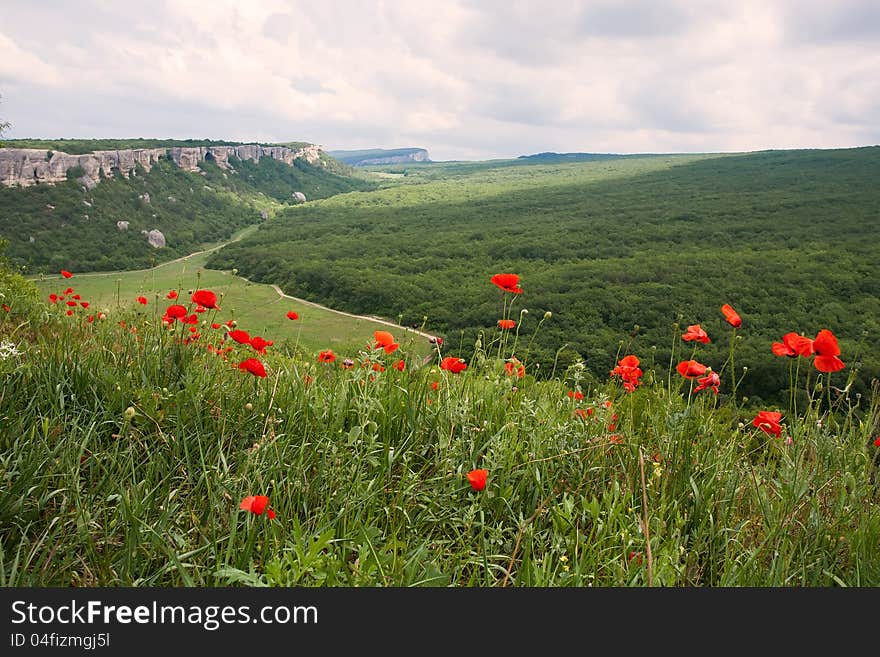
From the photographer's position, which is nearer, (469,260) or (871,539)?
(871,539)

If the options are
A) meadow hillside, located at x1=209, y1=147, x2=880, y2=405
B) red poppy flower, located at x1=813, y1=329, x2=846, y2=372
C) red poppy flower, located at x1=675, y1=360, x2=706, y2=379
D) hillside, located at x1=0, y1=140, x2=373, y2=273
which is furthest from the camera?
hillside, located at x1=0, y1=140, x2=373, y2=273

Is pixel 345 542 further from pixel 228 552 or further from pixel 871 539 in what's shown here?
pixel 871 539

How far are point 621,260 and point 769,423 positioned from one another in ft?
221

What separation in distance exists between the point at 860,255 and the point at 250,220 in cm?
10760

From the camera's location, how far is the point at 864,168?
→ 399 feet

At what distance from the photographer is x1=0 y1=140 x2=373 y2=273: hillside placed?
70.4 metres

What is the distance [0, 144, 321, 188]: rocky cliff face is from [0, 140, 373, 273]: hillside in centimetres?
29

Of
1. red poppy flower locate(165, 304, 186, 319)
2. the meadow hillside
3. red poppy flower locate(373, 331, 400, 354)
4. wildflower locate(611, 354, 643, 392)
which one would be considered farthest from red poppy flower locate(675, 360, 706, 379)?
red poppy flower locate(165, 304, 186, 319)

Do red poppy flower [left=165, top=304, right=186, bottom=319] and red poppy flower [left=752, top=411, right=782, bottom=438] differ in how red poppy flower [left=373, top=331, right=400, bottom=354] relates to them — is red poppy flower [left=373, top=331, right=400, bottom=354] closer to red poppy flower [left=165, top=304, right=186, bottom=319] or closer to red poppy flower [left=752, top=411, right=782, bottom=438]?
red poppy flower [left=165, top=304, right=186, bottom=319]

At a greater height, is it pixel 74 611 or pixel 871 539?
pixel 74 611

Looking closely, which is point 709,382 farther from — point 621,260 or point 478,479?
point 621,260

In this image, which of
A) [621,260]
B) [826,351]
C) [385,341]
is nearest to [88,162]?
[621,260]

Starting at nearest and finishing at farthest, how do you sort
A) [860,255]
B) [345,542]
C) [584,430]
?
[345,542] → [584,430] → [860,255]

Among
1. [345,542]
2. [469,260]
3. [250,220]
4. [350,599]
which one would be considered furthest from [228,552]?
[250,220]
